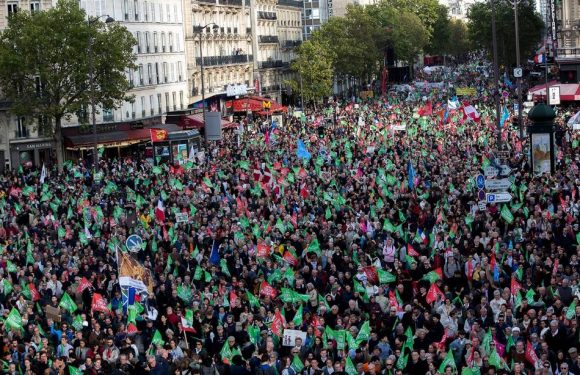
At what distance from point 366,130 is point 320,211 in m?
27.9

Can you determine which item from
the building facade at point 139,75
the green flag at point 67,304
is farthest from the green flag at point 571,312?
the building facade at point 139,75

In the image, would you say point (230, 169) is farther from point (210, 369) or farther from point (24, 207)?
point (210, 369)

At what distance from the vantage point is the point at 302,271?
92.5 ft

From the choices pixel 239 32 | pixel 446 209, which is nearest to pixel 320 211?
pixel 446 209

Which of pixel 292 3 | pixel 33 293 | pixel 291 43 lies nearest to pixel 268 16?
pixel 291 43

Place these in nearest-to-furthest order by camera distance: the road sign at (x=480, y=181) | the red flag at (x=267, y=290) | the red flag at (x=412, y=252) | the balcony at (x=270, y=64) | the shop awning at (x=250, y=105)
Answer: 1. the red flag at (x=267, y=290)
2. the red flag at (x=412, y=252)
3. the road sign at (x=480, y=181)
4. the shop awning at (x=250, y=105)
5. the balcony at (x=270, y=64)

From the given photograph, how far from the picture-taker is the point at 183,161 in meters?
55.7

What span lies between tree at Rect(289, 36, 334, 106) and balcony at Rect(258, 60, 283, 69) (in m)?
2.55

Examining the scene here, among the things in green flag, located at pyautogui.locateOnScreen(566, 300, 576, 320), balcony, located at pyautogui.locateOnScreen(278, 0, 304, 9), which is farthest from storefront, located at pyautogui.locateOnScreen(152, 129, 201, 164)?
balcony, located at pyautogui.locateOnScreen(278, 0, 304, 9)

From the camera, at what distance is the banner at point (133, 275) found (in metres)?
25.9

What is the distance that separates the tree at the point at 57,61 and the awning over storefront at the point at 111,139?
222cm

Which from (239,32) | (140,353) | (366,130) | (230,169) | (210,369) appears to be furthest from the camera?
(239,32)

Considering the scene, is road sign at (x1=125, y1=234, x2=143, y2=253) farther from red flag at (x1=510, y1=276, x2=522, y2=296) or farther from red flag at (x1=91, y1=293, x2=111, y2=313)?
red flag at (x1=510, y1=276, x2=522, y2=296)

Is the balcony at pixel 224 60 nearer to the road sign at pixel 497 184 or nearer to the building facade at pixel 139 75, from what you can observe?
the building facade at pixel 139 75
